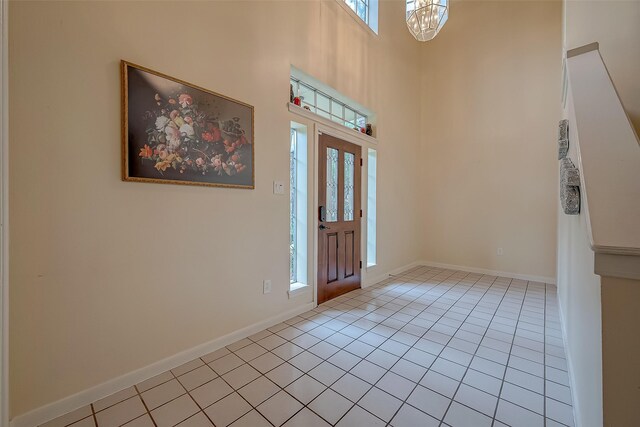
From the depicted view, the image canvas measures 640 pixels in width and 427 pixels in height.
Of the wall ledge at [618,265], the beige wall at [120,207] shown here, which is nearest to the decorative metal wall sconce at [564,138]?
the wall ledge at [618,265]

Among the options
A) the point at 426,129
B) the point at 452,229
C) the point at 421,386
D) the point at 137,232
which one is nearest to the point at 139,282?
the point at 137,232

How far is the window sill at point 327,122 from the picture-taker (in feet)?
8.94

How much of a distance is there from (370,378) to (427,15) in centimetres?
301

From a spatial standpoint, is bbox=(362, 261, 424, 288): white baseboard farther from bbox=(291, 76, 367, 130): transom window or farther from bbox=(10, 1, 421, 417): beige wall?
bbox=(291, 76, 367, 130): transom window

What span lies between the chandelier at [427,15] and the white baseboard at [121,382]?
10.1 feet

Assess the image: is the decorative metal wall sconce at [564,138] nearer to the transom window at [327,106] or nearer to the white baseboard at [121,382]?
the transom window at [327,106]

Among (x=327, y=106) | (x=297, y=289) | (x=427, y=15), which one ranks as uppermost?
(x=427, y=15)

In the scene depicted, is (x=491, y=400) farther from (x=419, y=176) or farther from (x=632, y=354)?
(x=419, y=176)

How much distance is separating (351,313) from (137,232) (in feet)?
6.90

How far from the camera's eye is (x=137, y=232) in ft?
5.63

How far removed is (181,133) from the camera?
1.88 m

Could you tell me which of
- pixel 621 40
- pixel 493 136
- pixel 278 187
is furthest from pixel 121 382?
pixel 493 136

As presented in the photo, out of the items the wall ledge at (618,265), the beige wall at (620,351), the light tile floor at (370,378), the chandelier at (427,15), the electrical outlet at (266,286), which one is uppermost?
the chandelier at (427,15)

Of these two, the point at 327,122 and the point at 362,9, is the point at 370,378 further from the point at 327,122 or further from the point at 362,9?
the point at 362,9
